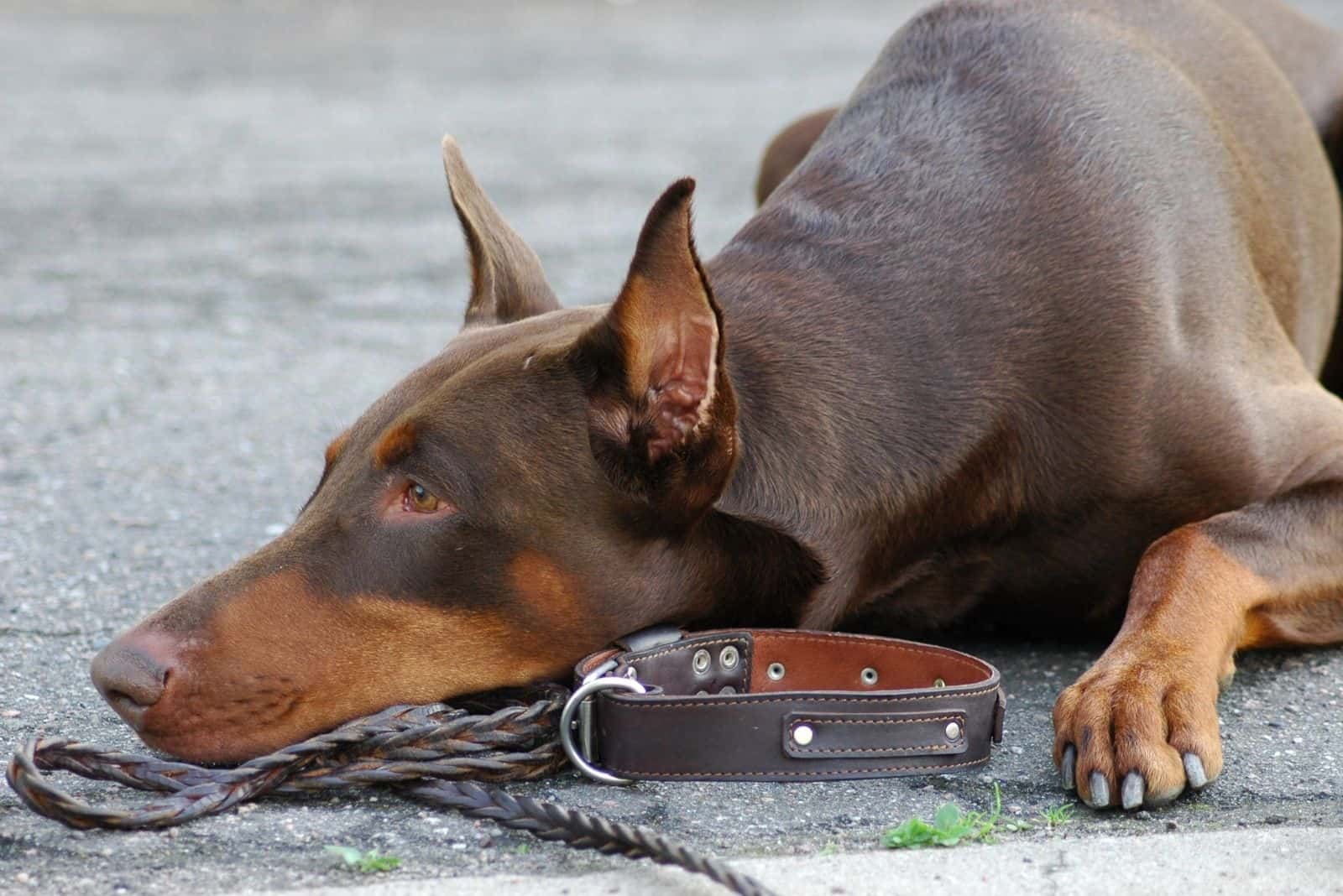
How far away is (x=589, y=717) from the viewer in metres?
2.81

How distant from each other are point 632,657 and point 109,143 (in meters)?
9.11

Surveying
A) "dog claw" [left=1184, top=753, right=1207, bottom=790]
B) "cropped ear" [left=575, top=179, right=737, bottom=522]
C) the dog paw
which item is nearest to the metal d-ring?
"cropped ear" [left=575, top=179, right=737, bottom=522]

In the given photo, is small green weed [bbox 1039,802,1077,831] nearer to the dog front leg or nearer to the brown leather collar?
the dog front leg

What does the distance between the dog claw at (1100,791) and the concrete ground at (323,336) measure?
3 centimetres

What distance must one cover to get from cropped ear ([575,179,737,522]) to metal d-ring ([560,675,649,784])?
0.32m

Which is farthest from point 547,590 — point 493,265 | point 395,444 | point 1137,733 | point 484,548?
point 1137,733

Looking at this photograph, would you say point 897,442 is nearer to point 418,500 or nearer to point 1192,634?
point 1192,634

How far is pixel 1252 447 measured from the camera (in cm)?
344

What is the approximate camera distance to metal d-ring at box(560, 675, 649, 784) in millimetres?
2766

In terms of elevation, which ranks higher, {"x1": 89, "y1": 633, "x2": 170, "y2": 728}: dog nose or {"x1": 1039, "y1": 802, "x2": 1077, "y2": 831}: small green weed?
{"x1": 89, "y1": 633, "x2": 170, "y2": 728}: dog nose

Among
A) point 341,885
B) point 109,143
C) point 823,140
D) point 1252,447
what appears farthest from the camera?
point 109,143

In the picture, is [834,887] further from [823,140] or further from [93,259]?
[93,259]

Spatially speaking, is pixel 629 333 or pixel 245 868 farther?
pixel 629 333

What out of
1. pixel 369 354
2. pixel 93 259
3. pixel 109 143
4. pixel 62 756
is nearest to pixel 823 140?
pixel 62 756
